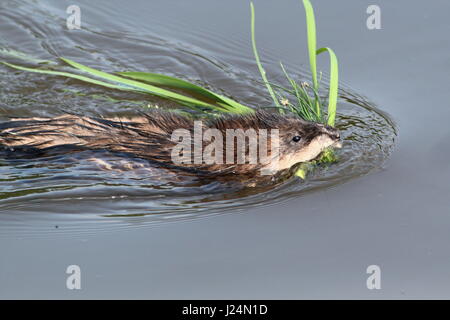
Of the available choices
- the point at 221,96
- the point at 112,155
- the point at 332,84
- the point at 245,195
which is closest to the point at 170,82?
the point at 221,96

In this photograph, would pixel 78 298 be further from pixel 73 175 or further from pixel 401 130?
pixel 401 130

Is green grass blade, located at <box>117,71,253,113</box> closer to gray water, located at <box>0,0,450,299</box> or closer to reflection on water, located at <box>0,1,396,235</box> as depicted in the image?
reflection on water, located at <box>0,1,396,235</box>

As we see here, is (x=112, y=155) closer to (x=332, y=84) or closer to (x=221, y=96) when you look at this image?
(x=221, y=96)

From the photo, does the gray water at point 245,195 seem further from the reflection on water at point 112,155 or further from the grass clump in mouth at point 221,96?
the grass clump in mouth at point 221,96

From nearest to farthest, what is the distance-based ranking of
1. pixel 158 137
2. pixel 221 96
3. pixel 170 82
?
pixel 158 137 → pixel 170 82 → pixel 221 96

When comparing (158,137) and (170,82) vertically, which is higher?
(170,82)

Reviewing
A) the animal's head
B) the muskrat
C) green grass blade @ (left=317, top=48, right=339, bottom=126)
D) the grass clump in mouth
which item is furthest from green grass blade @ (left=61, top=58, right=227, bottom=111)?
green grass blade @ (left=317, top=48, right=339, bottom=126)

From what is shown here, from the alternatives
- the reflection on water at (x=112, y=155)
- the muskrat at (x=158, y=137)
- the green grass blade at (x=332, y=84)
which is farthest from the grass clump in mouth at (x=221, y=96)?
the reflection on water at (x=112, y=155)
